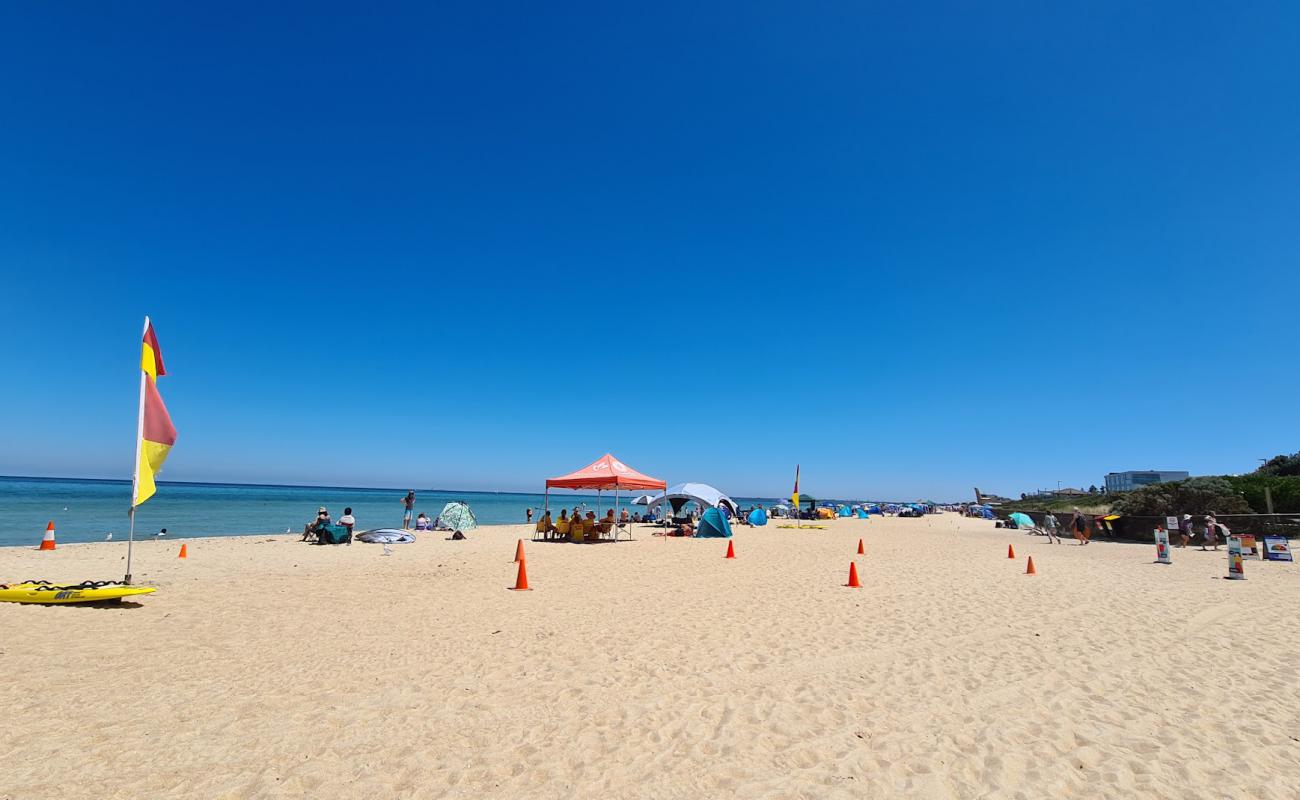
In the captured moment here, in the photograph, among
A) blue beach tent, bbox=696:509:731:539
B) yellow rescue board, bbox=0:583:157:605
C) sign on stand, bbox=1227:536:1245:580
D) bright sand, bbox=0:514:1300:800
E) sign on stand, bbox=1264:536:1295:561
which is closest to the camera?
bright sand, bbox=0:514:1300:800

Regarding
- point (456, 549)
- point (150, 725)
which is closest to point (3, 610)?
point (150, 725)

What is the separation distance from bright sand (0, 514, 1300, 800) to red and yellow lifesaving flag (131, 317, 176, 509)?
1.81m

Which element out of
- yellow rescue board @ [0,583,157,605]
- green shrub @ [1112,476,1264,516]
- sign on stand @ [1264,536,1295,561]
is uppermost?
green shrub @ [1112,476,1264,516]

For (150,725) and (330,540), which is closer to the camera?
(150,725)

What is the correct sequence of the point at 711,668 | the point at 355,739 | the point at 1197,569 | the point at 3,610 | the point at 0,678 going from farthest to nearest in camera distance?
1. the point at 1197,569
2. the point at 3,610
3. the point at 711,668
4. the point at 0,678
5. the point at 355,739

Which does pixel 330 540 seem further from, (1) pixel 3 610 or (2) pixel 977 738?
(2) pixel 977 738

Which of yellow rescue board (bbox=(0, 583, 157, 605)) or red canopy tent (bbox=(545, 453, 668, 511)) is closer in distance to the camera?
yellow rescue board (bbox=(0, 583, 157, 605))

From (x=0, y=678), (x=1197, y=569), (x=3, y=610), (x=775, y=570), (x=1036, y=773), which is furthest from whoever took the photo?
(x=1197, y=569)

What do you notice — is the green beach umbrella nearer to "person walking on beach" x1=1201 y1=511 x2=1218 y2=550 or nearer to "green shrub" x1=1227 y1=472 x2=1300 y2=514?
"person walking on beach" x1=1201 y1=511 x2=1218 y2=550

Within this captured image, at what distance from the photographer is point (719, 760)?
13.4ft

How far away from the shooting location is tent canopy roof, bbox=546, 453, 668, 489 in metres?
20.6

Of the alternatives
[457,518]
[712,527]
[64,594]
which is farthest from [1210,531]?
[64,594]

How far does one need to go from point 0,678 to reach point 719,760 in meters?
6.27

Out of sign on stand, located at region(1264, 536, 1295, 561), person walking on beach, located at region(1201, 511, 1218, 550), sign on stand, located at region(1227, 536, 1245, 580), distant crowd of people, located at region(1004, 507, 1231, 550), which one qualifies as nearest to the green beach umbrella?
distant crowd of people, located at region(1004, 507, 1231, 550)
